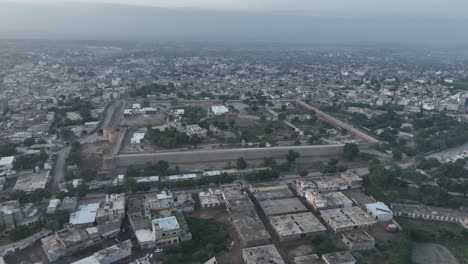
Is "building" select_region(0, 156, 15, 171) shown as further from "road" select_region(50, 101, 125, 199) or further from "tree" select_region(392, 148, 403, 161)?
"tree" select_region(392, 148, 403, 161)

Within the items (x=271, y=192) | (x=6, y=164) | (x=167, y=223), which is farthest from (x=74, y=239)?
(x=6, y=164)

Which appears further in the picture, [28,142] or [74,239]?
[28,142]

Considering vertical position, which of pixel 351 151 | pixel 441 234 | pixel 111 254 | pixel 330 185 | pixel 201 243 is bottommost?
pixel 441 234

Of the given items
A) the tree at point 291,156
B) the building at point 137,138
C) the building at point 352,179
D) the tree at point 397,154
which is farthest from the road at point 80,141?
the tree at point 397,154

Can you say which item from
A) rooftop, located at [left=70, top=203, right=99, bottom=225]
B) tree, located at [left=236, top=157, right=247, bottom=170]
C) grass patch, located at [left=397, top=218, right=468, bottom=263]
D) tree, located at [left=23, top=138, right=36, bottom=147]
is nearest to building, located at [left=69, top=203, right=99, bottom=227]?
rooftop, located at [left=70, top=203, right=99, bottom=225]

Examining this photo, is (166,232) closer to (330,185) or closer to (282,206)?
(282,206)

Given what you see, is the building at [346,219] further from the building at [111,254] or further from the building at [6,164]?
the building at [6,164]

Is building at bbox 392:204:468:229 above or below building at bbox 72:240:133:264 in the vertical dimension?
below
